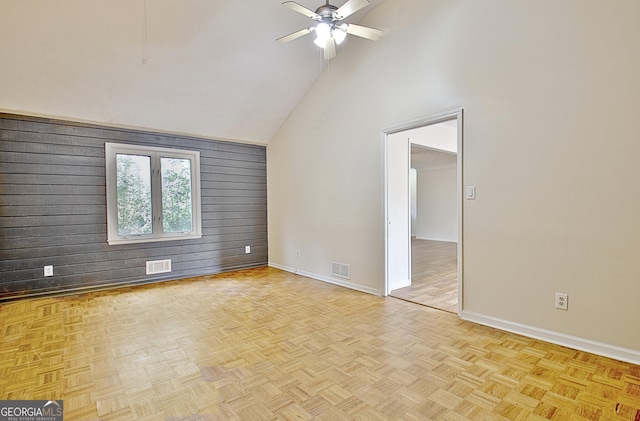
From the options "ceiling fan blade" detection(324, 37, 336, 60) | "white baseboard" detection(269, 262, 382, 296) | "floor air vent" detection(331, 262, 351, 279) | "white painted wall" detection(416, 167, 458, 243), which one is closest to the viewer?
"ceiling fan blade" detection(324, 37, 336, 60)

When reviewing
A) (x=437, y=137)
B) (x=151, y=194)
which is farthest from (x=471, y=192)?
(x=151, y=194)

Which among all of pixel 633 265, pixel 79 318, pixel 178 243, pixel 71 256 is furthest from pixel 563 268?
pixel 71 256

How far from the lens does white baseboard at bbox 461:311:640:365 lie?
2.24 metres

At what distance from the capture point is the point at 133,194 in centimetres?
Answer: 452

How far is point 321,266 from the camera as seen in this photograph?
4.73m

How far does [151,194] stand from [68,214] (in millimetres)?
1010

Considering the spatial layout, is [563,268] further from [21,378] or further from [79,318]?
[79,318]

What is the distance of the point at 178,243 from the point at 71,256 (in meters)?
1.32

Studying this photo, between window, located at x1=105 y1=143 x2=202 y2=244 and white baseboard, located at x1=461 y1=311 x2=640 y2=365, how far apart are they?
4.18 meters

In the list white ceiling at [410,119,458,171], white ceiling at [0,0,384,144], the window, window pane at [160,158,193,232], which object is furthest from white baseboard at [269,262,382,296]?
white ceiling at [0,0,384,144]

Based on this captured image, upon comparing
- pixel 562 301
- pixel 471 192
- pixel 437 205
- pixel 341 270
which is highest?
pixel 471 192

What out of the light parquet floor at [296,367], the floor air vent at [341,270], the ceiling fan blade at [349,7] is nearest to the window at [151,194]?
the light parquet floor at [296,367]

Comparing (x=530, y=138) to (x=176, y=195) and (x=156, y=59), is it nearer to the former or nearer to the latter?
(x=156, y=59)

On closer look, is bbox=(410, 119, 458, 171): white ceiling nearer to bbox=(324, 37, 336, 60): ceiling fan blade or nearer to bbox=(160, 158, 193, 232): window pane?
bbox=(324, 37, 336, 60): ceiling fan blade
